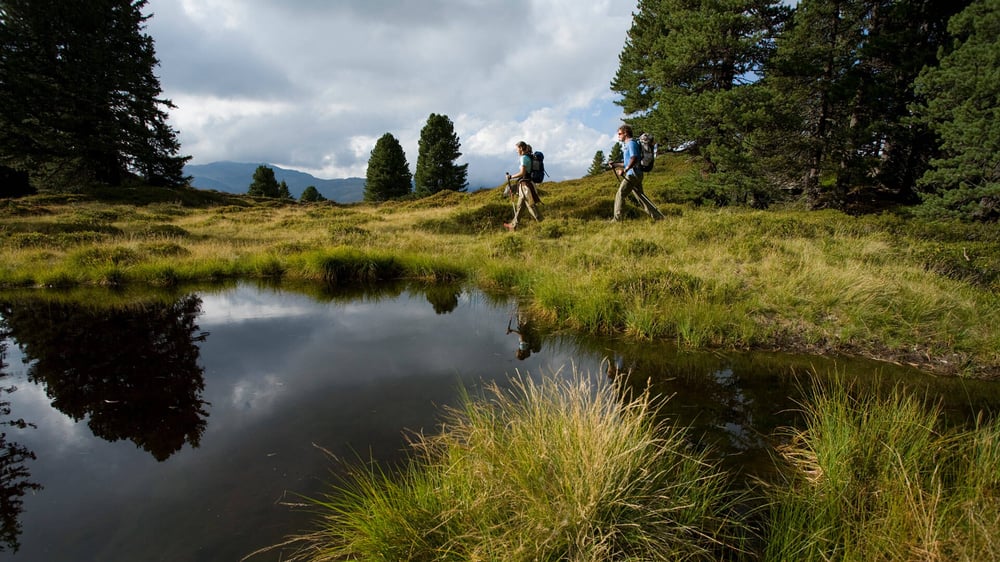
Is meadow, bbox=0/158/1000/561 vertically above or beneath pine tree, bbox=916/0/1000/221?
beneath

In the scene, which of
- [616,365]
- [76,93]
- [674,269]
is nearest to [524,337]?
[616,365]

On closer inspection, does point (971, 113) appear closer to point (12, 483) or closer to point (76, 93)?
point (12, 483)

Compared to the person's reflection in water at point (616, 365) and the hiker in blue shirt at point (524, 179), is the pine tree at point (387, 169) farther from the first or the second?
the person's reflection in water at point (616, 365)

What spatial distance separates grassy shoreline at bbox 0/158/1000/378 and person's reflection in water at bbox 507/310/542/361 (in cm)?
36

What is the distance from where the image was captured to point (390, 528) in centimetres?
195

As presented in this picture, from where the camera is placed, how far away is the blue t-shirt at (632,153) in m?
11.4

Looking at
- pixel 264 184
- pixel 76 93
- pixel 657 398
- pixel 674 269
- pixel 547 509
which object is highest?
pixel 76 93

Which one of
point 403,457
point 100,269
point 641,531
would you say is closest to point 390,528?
point 403,457

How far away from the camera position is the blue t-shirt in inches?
448

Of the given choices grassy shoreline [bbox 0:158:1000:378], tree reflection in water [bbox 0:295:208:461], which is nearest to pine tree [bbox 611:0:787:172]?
grassy shoreline [bbox 0:158:1000:378]

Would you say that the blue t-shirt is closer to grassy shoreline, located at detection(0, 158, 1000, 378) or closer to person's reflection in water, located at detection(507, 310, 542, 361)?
grassy shoreline, located at detection(0, 158, 1000, 378)

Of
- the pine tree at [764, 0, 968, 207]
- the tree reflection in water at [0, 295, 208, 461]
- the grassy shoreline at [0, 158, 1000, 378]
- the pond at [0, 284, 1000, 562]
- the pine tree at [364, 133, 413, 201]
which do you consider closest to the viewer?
the pond at [0, 284, 1000, 562]

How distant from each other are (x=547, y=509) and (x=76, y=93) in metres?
40.3

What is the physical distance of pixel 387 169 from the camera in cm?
5419
